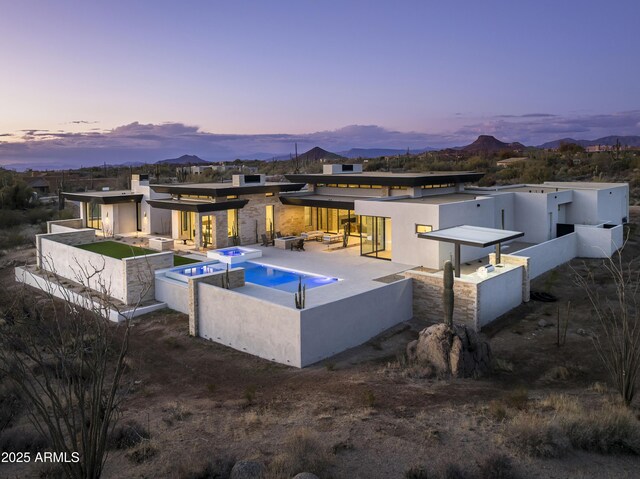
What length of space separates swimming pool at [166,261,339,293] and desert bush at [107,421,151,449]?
371 inches

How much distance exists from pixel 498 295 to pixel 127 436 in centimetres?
1333

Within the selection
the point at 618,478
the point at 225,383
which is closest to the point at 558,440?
the point at 618,478

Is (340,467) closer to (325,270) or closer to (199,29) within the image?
(325,270)

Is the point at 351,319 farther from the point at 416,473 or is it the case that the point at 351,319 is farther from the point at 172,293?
the point at 416,473

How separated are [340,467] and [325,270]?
532 inches

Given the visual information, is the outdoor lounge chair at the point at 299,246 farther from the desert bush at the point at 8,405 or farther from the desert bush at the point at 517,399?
the desert bush at the point at 517,399

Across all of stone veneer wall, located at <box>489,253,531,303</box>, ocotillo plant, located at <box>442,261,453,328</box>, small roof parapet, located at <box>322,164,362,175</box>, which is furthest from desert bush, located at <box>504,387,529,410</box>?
small roof parapet, located at <box>322,164,362,175</box>

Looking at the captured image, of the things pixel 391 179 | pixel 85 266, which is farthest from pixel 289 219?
pixel 85 266

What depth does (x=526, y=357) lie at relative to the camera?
14.7 metres

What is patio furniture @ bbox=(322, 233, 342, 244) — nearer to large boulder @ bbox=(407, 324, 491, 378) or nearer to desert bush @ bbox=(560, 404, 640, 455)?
large boulder @ bbox=(407, 324, 491, 378)

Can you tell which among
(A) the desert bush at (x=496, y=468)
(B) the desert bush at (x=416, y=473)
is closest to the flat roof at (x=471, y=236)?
(A) the desert bush at (x=496, y=468)

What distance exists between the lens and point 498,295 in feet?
60.2

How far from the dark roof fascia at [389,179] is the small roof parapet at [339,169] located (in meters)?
1.27

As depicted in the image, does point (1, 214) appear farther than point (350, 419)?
Yes
